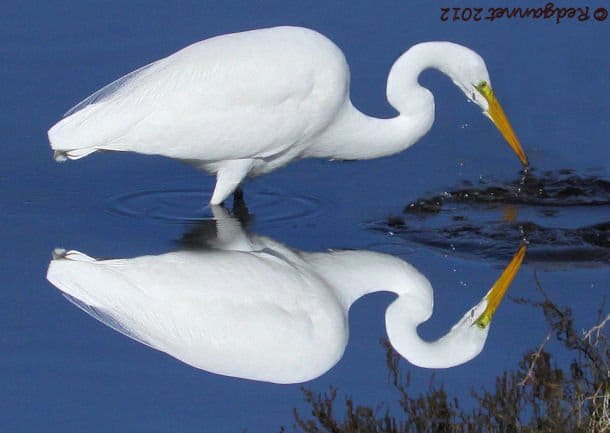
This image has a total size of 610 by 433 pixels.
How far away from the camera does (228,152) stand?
25.4 feet

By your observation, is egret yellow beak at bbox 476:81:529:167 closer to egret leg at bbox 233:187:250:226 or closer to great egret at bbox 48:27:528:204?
great egret at bbox 48:27:528:204

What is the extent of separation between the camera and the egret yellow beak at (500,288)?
21.3 feet

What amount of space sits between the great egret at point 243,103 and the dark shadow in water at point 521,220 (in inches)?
20.0

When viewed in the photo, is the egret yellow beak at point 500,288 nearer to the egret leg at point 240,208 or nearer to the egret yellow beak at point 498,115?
the egret yellow beak at point 498,115

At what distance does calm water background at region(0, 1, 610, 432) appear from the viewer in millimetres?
5906

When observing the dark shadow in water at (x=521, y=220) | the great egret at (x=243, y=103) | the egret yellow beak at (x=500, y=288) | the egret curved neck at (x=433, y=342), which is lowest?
the egret curved neck at (x=433, y=342)

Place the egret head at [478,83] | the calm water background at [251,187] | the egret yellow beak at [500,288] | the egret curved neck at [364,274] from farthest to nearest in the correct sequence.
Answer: the egret head at [478,83] → the egret curved neck at [364,274] → the egret yellow beak at [500,288] → the calm water background at [251,187]

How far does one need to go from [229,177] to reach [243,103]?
1.29 ft

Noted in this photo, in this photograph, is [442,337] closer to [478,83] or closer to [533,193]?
[478,83]

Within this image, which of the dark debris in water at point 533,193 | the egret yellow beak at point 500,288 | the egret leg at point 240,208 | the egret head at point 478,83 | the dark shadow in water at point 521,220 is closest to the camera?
the egret yellow beak at point 500,288

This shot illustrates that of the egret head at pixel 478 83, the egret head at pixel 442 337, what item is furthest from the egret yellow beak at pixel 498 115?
the egret head at pixel 442 337

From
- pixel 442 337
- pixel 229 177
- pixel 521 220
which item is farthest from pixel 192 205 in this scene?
pixel 442 337

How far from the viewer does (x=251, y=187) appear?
856cm

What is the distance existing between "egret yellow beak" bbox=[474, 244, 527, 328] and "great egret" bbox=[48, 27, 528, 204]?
106 cm
